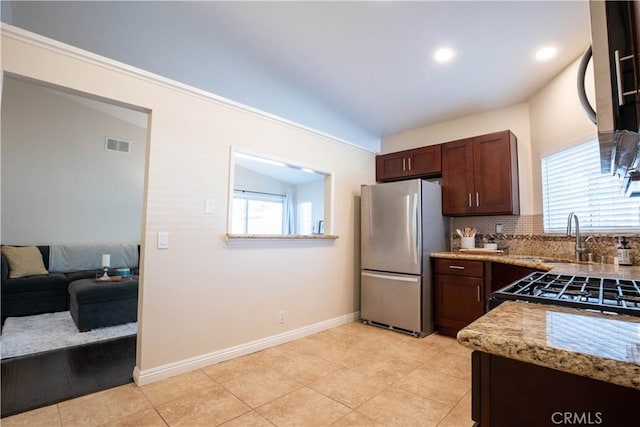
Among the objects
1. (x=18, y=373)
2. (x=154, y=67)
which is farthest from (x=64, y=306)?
(x=154, y=67)

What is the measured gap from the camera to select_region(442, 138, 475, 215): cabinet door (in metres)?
3.51

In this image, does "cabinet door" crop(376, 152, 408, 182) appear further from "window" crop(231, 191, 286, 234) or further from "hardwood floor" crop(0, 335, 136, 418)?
"window" crop(231, 191, 286, 234)

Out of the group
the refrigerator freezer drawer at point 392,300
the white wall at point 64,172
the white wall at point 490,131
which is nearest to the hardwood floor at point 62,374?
the refrigerator freezer drawer at point 392,300

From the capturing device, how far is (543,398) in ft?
1.94

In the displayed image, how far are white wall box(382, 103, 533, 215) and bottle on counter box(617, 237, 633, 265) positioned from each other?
1040 millimetres

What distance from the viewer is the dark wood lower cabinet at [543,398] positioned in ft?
1.72

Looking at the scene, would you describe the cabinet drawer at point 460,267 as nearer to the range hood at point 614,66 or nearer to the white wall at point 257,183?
the range hood at point 614,66

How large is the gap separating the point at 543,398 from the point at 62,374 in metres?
3.13

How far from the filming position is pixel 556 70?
2811 mm

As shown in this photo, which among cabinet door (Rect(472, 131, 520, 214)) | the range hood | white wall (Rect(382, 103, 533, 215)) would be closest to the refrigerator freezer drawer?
cabinet door (Rect(472, 131, 520, 214))

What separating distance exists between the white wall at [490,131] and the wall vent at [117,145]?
497 centimetres

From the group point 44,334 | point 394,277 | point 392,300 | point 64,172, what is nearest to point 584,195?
point 394,277

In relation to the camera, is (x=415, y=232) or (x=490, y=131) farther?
(x=490, y=131)

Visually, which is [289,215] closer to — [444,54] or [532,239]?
[532,239]
